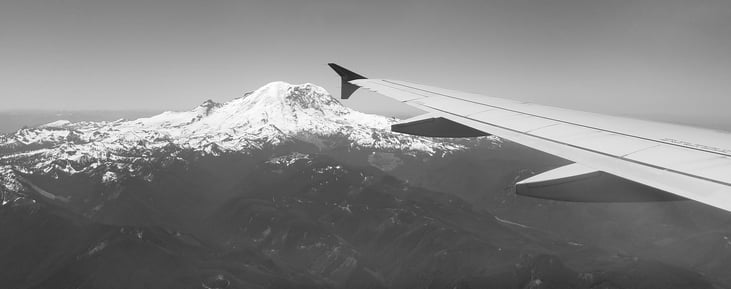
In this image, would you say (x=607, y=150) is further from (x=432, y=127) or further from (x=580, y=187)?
(x=432, y=127)

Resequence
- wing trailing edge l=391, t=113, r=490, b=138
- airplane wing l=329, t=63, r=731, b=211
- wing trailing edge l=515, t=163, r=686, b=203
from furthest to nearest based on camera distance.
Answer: wing trailing edge l=391, t=113, r=490, b=138 < wing trailing edge l=515, t=163, r=686, b=203 < airplane wing l=329, t=63, r=731, b=211

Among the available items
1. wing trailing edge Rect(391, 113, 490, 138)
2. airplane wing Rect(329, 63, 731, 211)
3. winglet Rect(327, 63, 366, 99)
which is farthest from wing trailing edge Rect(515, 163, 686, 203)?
winglet Rect(327, 63, 366, 99)

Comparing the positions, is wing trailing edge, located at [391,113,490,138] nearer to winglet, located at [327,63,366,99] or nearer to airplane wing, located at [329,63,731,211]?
airplane wing, located at [329,63,731,211]

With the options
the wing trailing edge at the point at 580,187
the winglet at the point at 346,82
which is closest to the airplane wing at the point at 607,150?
the wing trailing edge at the point at 580,187

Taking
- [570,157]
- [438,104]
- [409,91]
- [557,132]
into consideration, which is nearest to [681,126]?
[557,132]

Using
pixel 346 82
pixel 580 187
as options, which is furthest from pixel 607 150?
pixel 346 82

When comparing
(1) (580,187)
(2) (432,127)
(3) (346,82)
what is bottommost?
(1) (580,187)

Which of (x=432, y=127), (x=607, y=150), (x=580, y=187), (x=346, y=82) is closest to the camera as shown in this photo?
(x=580, y=187)

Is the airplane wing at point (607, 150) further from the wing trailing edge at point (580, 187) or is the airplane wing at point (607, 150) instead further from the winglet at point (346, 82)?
the winglet at point (346, 82)

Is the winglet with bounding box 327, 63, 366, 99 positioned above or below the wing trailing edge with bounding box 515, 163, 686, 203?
above
